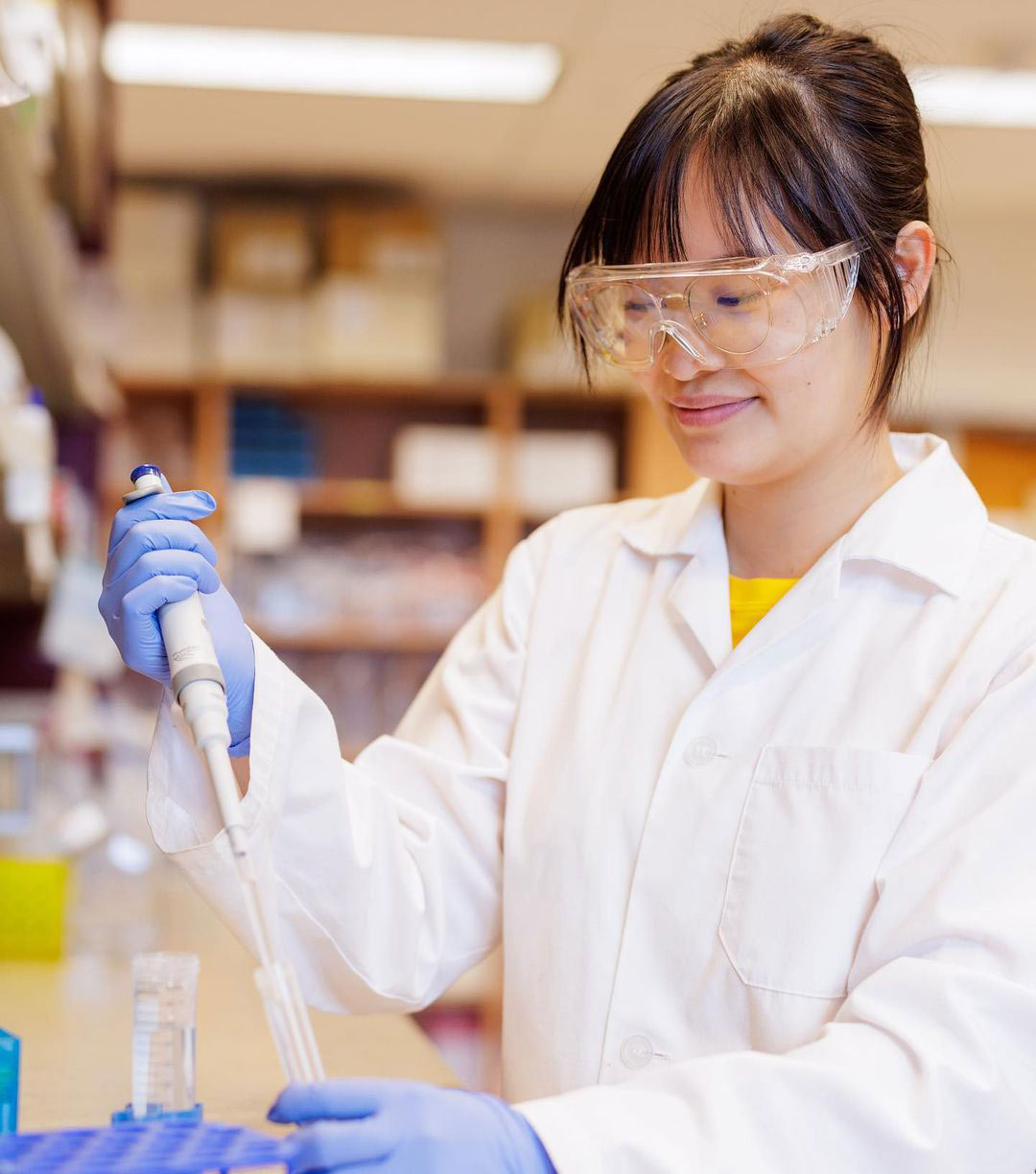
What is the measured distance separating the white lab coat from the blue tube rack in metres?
0.23

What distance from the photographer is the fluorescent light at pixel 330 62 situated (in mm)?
3916

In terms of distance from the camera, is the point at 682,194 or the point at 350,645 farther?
the point at 350,645

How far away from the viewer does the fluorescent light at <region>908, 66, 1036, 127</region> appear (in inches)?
160

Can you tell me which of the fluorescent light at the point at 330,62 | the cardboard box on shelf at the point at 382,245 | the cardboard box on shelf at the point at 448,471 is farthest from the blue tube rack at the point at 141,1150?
the cardboard box on shelf at the point at 382,245

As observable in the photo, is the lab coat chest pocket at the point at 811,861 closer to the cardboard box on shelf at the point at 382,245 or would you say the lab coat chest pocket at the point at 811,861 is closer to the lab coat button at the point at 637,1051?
the lab coat button at the point at 637,1051

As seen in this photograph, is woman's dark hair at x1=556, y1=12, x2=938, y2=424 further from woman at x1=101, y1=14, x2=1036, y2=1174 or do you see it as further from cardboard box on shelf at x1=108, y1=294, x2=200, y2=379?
cardboard box on shelf at x1=108, y1=294, x2=200, y2=379

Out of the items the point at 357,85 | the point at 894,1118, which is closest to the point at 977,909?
the point at 894,1118

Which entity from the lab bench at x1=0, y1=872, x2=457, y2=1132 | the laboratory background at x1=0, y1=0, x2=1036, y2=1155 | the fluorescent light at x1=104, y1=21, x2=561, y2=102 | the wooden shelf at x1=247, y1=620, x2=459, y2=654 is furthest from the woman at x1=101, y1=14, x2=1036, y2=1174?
the wooden shelf at x1=247, y1=620, x2=459, y2=654

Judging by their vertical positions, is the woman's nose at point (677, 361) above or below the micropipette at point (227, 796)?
above

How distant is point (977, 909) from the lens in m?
0.99

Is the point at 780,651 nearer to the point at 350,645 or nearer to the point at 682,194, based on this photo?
the point at 682,194

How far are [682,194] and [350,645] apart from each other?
3713mm

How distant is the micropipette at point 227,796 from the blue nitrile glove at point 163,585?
0.7 inches

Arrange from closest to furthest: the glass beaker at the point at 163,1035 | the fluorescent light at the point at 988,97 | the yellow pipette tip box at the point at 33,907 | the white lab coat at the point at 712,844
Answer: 1. the white lab coat at the point at 712,844
2. the glass beaker at the point at 163,1035
3. the yellow pipette tip box at the point at 33,907
4. the fluorescent light at the point at 988,97
